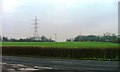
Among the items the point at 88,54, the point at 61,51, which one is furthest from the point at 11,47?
the point at 88,54

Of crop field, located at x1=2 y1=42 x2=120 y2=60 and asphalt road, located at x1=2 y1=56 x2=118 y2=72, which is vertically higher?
crop field, located at x1=2 y1=42 x2=120 y2=60

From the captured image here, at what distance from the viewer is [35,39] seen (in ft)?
235

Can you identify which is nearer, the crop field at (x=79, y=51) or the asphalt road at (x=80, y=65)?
the asphalt road at (x=80, y=65)

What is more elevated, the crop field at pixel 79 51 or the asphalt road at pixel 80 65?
the crop field at pixel 79 51

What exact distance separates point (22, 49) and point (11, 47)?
2.46 m

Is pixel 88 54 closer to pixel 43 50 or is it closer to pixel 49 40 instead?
pixel 43 50

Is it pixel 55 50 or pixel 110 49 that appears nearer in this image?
pixel 110 49

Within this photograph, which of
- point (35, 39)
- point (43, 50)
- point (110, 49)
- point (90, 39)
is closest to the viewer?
point (110, 49)

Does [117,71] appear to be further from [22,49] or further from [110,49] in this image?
[22,49]

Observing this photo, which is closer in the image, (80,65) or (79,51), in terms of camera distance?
(80,65)

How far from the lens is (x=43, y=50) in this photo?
1682 inches

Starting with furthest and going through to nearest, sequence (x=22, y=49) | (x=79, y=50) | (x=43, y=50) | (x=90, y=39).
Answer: (x=90, y=39), (x=22, y=49), (x=43, y=50), (x=79, y=50)

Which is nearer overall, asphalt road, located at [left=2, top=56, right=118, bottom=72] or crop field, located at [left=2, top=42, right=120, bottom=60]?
asphalt road, located at [left=2, top=56, right=118, bottom=72]

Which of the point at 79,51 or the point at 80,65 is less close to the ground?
the point at 79,51
